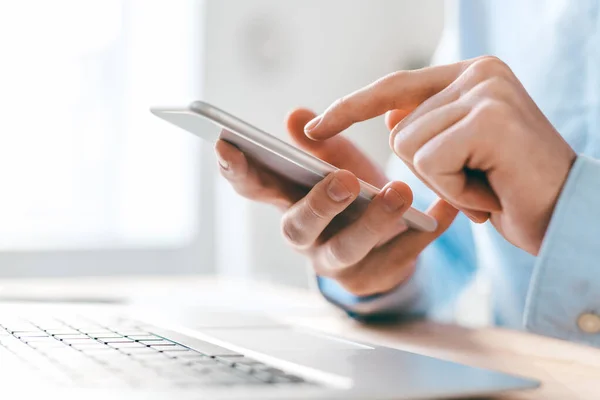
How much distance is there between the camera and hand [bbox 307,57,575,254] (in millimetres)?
486

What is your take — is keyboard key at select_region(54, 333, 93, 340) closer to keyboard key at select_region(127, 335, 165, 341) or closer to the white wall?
keyboard key at select_region(127, 335, 165, 341)

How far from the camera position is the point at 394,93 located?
545 millimetres

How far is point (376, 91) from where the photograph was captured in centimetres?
55

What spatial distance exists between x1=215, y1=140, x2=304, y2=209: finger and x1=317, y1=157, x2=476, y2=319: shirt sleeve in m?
0.17

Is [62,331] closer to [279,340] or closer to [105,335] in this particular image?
[105,335]

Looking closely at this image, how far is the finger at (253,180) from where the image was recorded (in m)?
0.58

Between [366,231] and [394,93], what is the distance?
0.13 metres

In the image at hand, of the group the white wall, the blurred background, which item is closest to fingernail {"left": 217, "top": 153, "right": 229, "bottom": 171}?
the blurred background

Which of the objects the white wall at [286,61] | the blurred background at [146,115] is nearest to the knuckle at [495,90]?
the blurred background at [146,115]

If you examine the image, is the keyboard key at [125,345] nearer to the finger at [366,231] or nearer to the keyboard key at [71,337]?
the keyboard key at [71,337]

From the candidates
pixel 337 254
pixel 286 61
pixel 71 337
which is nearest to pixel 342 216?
pixel 337 254

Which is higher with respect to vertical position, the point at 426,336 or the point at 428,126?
the point at 428,126

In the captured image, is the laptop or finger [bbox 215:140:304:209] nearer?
the laptop

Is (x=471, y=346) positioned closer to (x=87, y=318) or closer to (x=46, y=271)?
(x=87, y=318)
